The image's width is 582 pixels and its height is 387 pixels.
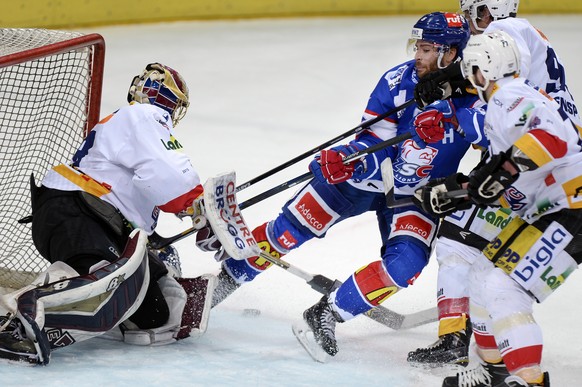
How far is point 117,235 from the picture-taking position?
3.53 metres

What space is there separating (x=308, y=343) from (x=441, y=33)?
3.54ft

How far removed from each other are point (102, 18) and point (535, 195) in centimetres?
512

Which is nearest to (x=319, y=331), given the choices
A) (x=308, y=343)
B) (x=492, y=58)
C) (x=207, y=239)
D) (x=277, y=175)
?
(x=308, y=343)

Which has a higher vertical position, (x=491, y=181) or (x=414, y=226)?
(x=491, y=181)

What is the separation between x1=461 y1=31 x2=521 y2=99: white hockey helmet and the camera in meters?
3.02

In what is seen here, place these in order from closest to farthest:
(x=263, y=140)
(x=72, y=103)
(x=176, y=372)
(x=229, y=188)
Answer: (x=176, y=372) → (x=229, y=188) → (x=72, y=103) → (x=263, y=140)

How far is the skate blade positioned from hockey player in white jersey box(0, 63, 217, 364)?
30 centimetres

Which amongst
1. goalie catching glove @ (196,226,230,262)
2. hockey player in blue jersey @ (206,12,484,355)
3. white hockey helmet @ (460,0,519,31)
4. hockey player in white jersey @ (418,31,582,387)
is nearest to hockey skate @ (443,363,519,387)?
hockey player in white jersey @ (418,31,582,387)

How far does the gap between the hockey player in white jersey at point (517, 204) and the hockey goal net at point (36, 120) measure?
1452 millimetres

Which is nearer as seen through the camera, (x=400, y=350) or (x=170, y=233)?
(x=400, y=350)

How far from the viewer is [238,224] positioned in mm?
3545

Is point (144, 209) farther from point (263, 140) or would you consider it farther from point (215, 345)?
point (263, 140)

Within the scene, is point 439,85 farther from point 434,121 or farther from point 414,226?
point 414,226

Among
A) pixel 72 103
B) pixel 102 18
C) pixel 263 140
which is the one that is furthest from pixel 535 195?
pixel 102 18
